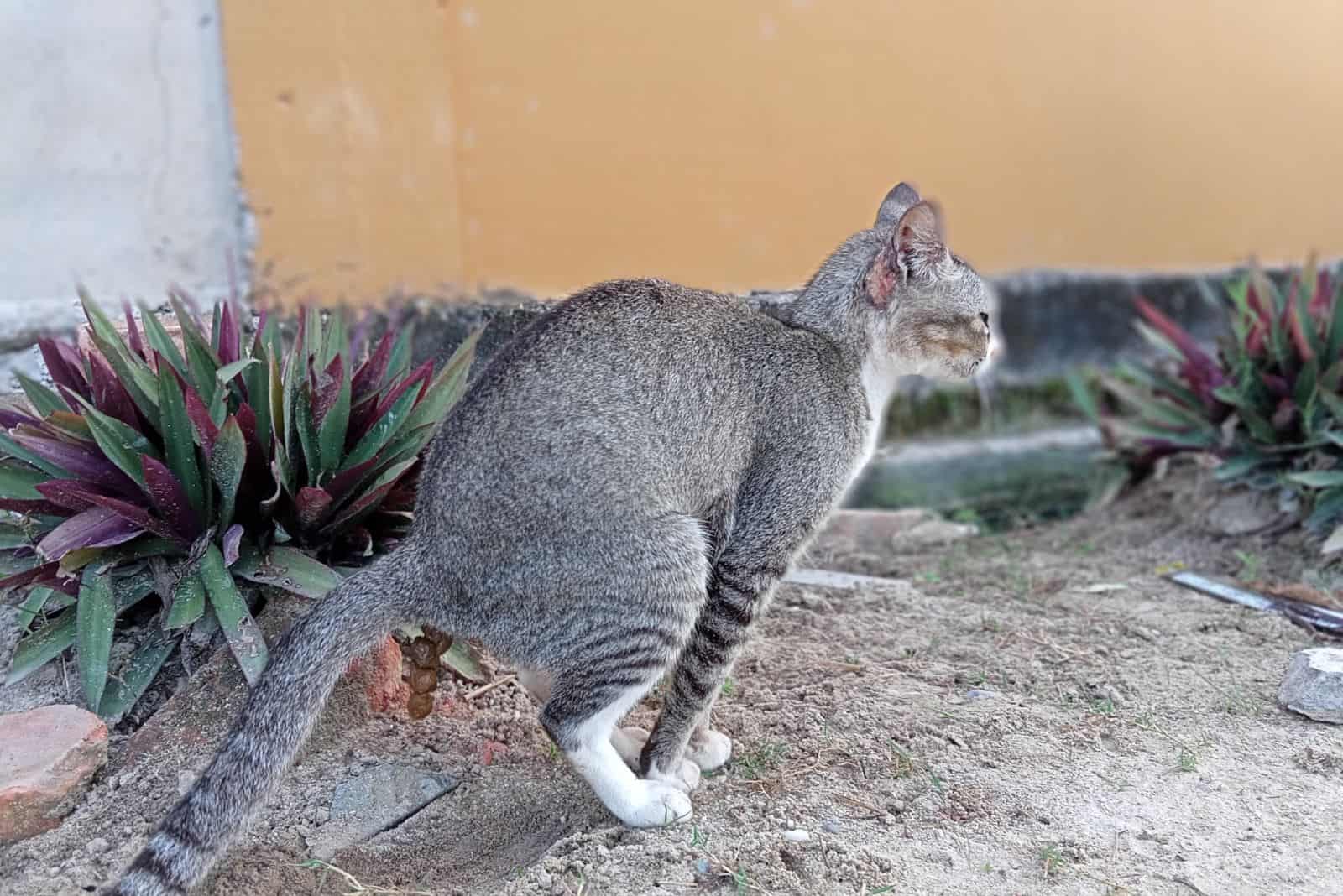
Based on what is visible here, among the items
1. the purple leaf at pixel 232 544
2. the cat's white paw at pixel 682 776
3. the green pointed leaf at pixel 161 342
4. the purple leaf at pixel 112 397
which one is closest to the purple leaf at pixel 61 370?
the purple leaf at pixel 112 397

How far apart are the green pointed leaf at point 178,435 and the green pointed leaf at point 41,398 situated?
1.57ft

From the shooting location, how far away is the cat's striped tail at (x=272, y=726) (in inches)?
114

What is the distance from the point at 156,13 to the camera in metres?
5.80

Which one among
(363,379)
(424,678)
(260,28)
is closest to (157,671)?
(424,678)

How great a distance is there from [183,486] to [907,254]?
2.31 metres

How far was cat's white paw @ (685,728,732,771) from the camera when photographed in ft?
12.2

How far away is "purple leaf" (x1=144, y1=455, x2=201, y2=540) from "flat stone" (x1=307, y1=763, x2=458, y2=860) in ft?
2.96

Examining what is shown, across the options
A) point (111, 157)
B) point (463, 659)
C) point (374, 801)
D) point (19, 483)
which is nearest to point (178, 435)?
point (19, 483)

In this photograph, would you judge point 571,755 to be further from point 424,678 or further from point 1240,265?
point 1240,265

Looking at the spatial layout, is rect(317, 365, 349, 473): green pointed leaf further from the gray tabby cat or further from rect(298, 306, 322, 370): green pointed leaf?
the gray tabby cat

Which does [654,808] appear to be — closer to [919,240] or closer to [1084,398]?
[919,240]

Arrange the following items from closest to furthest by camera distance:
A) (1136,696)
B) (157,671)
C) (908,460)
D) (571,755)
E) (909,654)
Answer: (571,755) → (157,671) → (1136,696) → (909,654) → (908,460)

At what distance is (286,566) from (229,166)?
3020mm

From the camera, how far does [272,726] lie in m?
3.09
